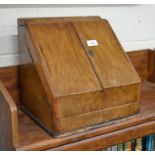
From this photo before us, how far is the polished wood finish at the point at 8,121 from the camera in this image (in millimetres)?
795

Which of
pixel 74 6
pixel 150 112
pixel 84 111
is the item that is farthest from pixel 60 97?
pixel 74 6

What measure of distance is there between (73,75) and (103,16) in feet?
1.82

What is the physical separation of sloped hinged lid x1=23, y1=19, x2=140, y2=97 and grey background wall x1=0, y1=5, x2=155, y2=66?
19 cm

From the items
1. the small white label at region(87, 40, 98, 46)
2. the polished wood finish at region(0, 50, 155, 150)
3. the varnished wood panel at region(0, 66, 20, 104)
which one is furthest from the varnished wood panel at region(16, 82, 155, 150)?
the small white label at region(87, 40, 98, 46)

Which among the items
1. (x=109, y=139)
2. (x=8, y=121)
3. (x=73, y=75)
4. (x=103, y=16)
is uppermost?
(x=103, y=16)

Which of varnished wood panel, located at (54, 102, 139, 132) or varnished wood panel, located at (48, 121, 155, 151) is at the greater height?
varnished wood panel, located at (54, 102, 139, 132)

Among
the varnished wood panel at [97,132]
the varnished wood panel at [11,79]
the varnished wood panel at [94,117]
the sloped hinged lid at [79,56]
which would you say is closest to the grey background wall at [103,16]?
the varnished wood panel at [11,79]

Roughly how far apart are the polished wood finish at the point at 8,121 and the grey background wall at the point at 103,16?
0.95 feet

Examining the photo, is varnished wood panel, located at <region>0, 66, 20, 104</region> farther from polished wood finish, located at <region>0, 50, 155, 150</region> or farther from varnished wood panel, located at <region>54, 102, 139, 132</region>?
varnished wood panel, located at <region>54, 102, 139, 132</region>

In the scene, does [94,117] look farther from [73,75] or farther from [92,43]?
[92,43]

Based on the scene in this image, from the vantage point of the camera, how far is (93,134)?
91cm

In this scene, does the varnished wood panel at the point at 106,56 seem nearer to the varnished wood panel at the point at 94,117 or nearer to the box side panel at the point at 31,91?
the varnished wood panel at the point at 94,117

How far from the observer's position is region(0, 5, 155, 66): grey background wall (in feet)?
3.70

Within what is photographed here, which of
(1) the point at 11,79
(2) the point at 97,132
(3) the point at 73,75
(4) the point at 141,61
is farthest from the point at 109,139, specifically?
(4) the point at 141,61
